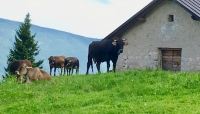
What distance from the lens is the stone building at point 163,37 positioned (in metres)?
20.0

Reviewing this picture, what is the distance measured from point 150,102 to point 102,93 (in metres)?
2.37

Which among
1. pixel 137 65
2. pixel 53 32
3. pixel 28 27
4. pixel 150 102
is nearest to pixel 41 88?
pixel 150 102

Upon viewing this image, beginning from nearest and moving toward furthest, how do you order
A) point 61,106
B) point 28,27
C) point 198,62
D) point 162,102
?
point 162,102 → point 61,106 → point 198,62 → point 28,27

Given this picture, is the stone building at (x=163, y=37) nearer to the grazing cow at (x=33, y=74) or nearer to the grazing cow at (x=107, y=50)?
the grazing cow at (x=107, y=50)

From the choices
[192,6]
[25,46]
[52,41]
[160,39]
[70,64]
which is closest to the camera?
[192,6]

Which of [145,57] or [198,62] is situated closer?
[198,62]

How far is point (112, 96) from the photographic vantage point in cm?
1320

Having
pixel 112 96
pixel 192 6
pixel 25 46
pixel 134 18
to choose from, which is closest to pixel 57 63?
pixel 134 18

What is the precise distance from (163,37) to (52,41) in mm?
168945

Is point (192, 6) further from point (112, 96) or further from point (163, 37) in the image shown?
point (112, 96)

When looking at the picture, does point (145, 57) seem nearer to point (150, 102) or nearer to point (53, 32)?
point (150, 102)

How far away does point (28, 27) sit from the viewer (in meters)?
44.9

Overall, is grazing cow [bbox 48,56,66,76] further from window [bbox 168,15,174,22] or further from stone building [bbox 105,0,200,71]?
window [bbox 168,15,174,22]

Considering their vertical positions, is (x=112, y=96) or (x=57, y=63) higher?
A: (x=57, y=63)
